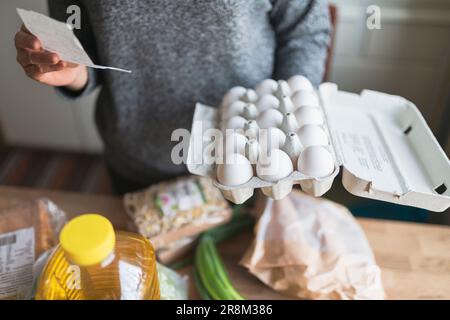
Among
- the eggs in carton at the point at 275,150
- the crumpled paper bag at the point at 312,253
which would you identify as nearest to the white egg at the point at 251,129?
the eggs in carton at the point at 275,150

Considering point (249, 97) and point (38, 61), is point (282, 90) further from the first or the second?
point (38, 61)

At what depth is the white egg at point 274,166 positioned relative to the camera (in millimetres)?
494

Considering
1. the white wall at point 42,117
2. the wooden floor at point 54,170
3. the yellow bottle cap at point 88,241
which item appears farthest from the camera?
the wooden floor at point 54,170

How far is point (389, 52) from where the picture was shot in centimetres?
143

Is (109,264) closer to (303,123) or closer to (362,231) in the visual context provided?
(303,123)

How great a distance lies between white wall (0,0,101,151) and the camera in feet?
5.36

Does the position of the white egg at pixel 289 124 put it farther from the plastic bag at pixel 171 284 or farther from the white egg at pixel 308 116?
the plastic bag at pixel 171 284

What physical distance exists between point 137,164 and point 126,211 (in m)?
0.13

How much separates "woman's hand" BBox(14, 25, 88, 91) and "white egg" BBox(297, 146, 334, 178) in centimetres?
31

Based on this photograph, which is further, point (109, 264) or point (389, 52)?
point (389, 52)

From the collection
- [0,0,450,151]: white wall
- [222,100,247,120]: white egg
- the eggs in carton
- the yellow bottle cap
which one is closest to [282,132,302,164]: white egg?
the eggs in carton

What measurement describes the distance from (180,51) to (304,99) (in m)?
0.23

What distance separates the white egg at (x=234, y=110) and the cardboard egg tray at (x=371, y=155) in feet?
0.08
